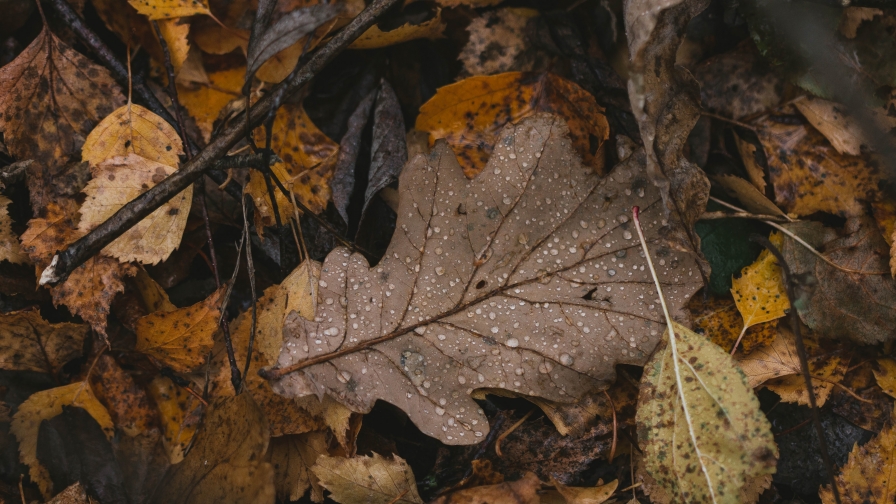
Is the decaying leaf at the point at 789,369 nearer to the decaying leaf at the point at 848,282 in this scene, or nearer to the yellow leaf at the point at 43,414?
the decaying leaf at the point at 848,282

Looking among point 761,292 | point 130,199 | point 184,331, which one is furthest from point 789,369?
point 130,199

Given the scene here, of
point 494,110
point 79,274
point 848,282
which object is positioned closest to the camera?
point 79,274

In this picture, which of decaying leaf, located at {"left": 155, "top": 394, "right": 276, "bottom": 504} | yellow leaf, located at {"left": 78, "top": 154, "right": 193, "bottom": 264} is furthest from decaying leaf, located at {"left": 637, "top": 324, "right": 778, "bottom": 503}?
yellow leaf, located at {"left": 78, "top": 154, "right": 193, "bottom": 264}

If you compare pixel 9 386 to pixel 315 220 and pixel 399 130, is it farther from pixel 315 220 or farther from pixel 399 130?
pixel 399 130

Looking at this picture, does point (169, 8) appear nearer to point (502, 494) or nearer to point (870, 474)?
point (502, 494)

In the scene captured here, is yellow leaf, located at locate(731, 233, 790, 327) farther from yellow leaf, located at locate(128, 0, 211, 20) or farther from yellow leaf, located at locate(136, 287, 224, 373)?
yellow leaf, located at locate(128, 0, 211, 20)
